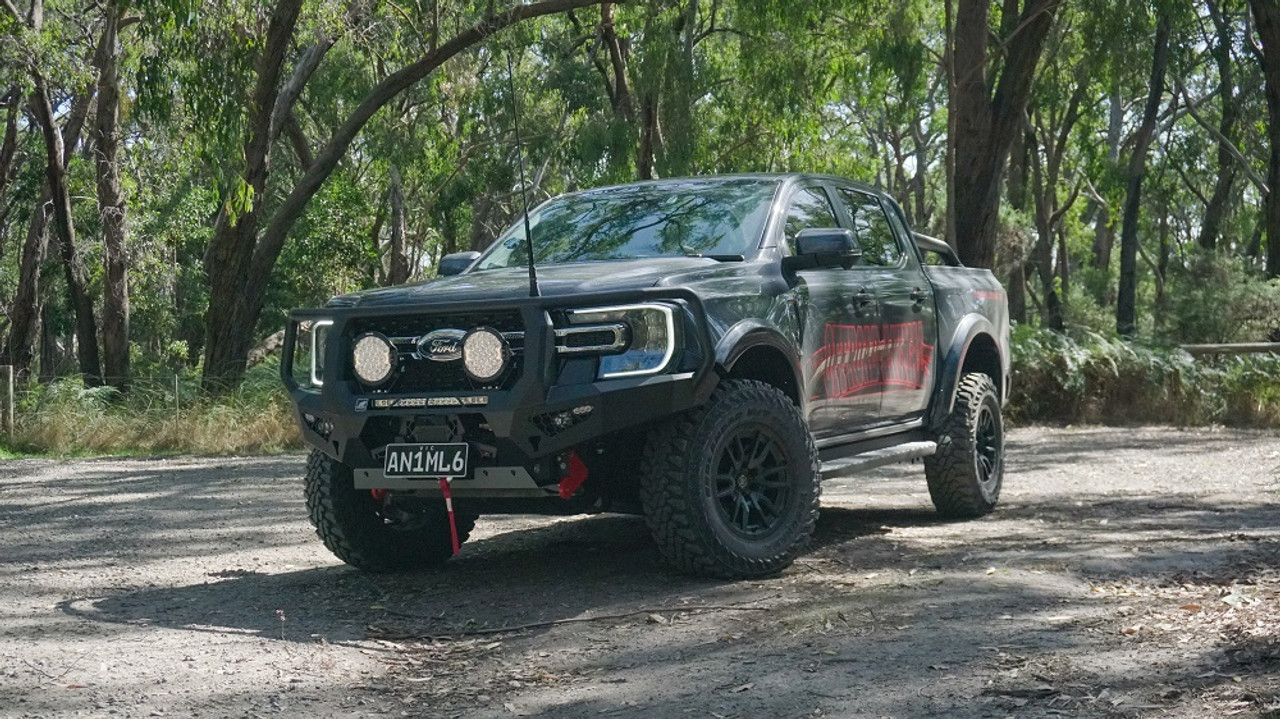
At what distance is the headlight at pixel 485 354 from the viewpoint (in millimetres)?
6199

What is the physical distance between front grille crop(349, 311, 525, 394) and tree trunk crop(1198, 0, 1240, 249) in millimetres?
26687

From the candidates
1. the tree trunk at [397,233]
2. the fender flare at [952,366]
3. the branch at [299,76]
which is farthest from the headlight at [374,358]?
the tree trunk at [397,233]

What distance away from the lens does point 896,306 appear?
8.16m

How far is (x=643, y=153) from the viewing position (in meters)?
23.5

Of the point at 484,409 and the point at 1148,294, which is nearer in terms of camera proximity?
the point at 484,409

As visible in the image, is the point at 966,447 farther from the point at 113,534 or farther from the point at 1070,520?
Answer: the point at 113,534

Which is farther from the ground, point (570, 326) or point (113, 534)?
point (570, 326)

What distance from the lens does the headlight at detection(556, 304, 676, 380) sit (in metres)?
6.22

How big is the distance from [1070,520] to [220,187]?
9.63 meters

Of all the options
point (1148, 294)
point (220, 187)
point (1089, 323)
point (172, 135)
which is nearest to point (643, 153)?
point (172, 135)

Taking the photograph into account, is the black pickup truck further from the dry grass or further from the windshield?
the dry grass

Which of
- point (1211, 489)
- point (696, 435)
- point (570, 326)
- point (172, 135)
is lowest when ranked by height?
point (1211, 489)

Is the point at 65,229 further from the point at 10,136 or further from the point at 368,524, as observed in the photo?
the point at 368,524

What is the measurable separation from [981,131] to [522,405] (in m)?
13.6
